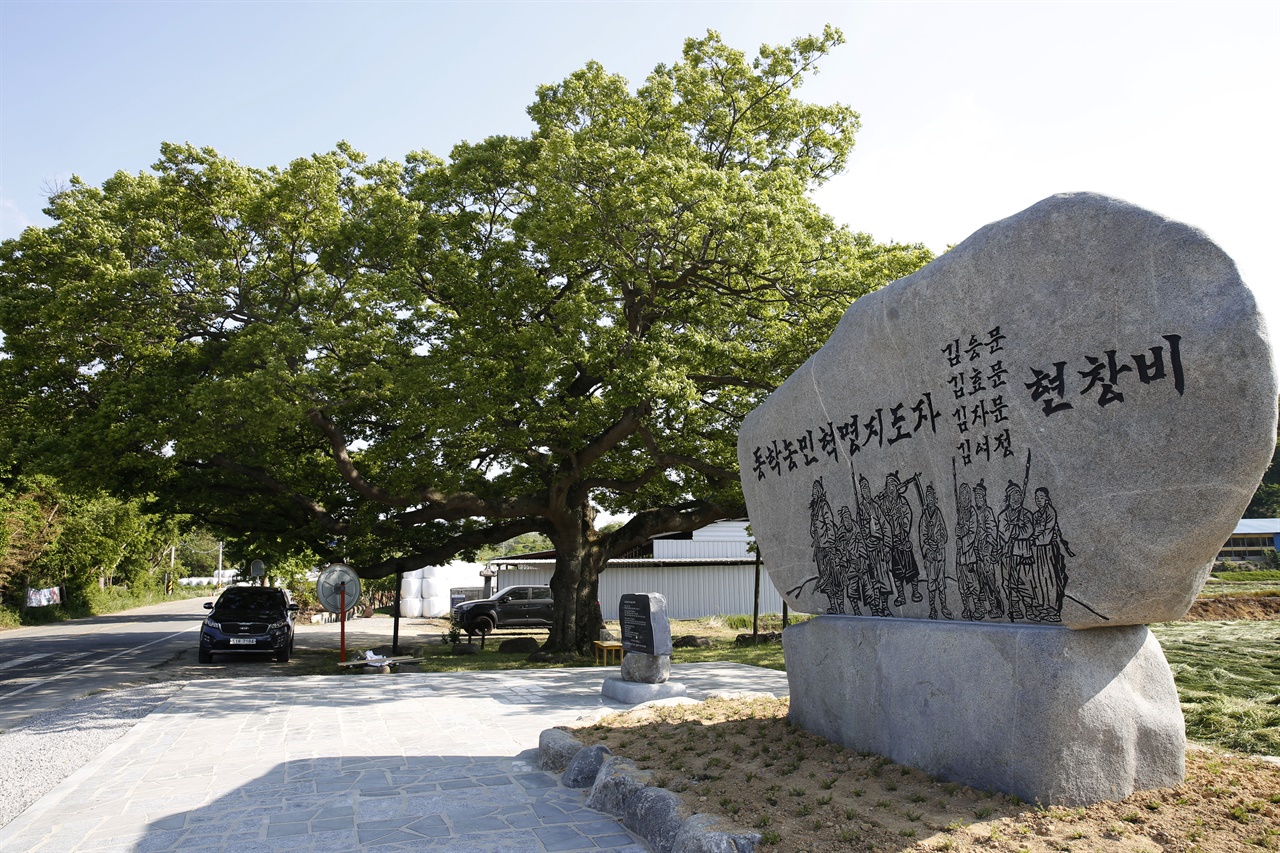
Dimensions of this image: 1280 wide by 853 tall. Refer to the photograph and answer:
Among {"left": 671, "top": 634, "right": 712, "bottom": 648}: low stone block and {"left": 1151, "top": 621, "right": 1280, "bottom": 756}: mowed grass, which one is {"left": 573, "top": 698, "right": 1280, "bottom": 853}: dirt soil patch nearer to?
{"left": 1151, "top": 621, "right": 1280, "bottom": 756}: mowed grass

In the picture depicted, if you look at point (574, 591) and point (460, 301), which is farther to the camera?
point (574, 591)

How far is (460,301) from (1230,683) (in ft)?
44.8

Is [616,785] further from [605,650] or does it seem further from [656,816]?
[605,650]

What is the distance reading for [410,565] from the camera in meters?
19.4

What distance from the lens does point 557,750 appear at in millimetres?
7668

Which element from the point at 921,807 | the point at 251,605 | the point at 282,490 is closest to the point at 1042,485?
the point at 921,807

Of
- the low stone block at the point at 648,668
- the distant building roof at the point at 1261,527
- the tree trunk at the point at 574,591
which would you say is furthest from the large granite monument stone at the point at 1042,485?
the distant building roof at the point at 1261,527

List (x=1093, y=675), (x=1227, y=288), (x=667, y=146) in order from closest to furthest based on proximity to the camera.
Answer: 1. (x=1227, y=288)
2. (x=1093, y=675)
3. (x=667, y=146)

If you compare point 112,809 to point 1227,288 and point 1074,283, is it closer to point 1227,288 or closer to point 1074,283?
point 1074,283

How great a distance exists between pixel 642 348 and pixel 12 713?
1059 centimetres

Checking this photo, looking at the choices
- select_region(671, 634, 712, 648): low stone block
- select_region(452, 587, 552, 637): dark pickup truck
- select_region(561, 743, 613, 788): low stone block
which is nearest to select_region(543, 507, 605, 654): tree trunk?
select_region(671, 634, 712, 648): low stone block

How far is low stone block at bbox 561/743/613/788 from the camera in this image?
7.04 m

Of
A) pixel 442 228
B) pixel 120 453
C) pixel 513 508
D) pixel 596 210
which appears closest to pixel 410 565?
pixel 513 508

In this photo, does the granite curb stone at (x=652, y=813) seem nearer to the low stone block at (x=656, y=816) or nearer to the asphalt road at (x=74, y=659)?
the low stone block at (x=656, y=816)
